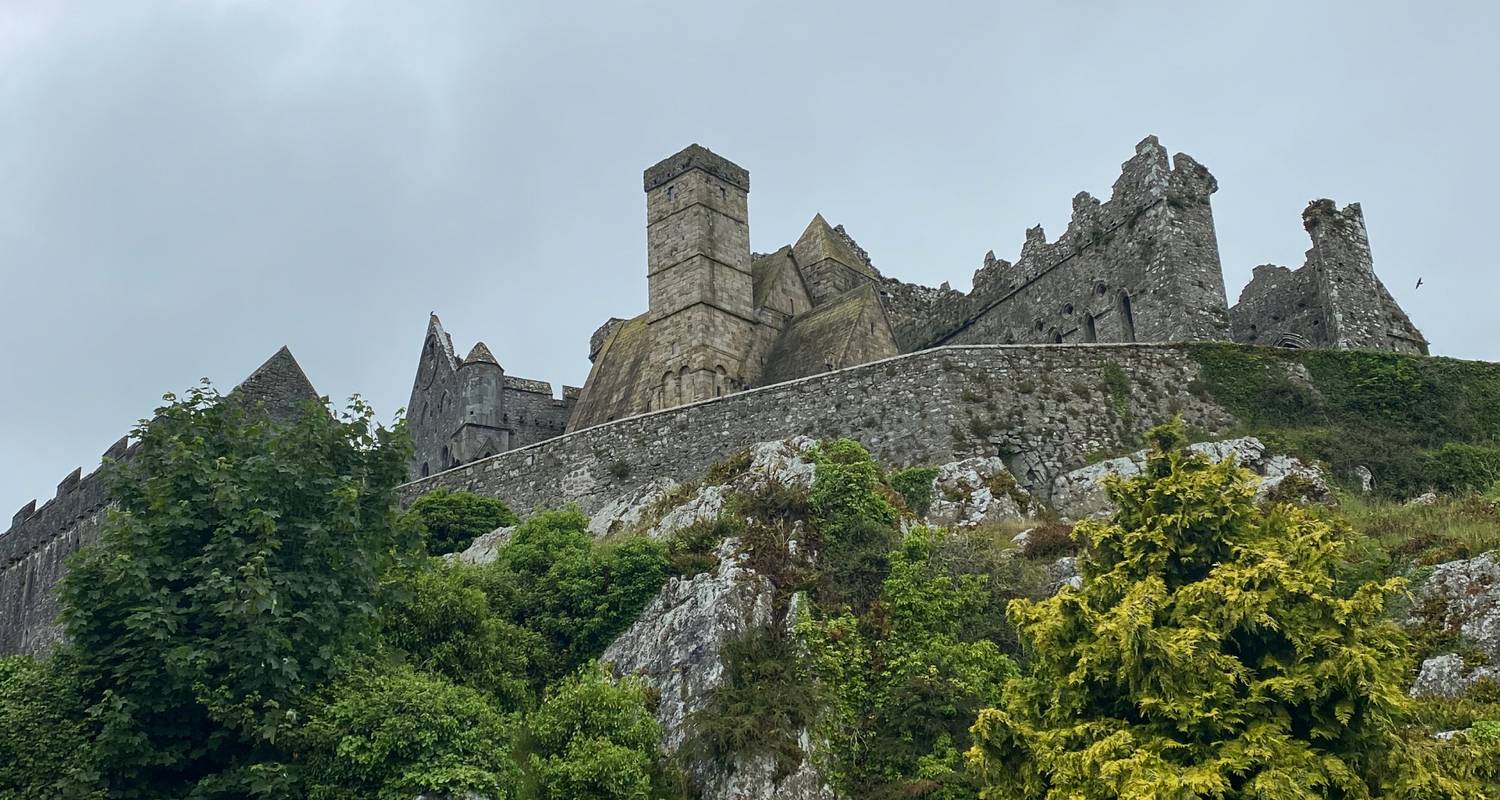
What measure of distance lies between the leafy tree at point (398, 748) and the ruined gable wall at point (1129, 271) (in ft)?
71.7

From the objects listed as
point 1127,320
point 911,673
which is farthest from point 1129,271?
point 911,673

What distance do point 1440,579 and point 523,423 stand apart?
3009cm

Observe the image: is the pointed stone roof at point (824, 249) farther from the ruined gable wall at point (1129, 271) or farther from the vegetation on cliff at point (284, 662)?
the vegetation on cliff at point (284, 662)

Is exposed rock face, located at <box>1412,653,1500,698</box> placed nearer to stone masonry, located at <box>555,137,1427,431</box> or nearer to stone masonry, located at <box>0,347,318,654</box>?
stone masonry, located at <box>555,137,1427,431</box>

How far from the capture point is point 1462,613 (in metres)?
21.3

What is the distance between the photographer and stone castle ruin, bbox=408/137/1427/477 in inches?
1489

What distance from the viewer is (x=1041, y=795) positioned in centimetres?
1645

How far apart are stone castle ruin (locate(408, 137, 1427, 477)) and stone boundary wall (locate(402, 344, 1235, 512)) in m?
2.92

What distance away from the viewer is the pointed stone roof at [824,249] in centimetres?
4781

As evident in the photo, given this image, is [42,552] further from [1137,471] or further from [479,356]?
[1137,471]

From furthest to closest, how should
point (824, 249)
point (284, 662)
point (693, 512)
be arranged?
point (824, 249) → point (693, 512) → point (284, 662)

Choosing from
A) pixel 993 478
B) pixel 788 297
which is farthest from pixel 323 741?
pixel 788 297

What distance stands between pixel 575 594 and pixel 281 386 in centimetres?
1576

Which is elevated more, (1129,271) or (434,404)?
(434,404)
